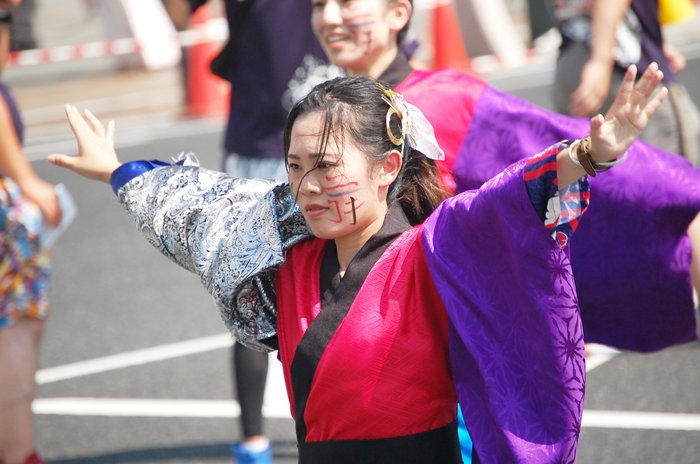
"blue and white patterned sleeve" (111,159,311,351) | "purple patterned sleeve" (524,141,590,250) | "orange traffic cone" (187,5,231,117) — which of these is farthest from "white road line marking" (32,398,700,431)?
"orange traffic cone" (187,5,231,117)

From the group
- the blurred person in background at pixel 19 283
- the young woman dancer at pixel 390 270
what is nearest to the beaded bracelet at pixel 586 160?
the young woman dancer at pixel 390 270

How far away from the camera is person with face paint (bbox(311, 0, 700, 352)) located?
186 centimetres

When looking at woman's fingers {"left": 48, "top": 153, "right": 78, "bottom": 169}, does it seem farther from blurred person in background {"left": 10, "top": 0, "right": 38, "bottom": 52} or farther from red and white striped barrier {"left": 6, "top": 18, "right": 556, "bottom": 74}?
blurred person in background {"left": 10, "top": 0, "right": 38, "bottom": 52}

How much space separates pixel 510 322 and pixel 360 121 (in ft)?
1.72

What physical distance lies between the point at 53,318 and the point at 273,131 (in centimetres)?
233

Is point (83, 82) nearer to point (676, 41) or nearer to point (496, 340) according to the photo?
point (676, 41)

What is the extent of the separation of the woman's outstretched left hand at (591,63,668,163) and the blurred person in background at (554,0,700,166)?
1269mm

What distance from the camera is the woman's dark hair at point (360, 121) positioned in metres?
1.62

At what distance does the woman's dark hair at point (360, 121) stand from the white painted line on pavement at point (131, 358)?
223cm

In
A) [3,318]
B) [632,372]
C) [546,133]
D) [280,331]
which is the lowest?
[632,372]

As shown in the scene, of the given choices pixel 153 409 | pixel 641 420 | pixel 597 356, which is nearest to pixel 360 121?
pixel 641 420

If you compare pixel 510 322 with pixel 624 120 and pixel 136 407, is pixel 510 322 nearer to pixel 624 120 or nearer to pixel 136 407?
pixel 624 120

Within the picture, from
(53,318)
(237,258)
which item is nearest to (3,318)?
(237,258)

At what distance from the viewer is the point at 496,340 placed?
4.80 ft
